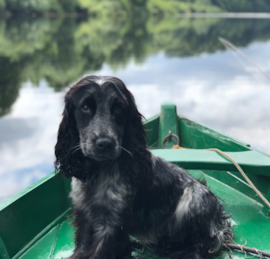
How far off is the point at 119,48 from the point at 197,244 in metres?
31.3

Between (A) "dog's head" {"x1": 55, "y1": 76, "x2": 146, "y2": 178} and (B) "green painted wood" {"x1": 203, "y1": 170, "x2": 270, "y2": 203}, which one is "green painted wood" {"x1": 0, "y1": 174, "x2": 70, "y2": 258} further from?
(B) "green painted wood" {"x1": 203, "y1": 170, "x2": 270, "y2": 203}

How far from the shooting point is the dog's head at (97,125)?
2.17m

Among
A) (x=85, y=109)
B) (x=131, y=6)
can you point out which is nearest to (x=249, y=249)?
(x=85, y=109)

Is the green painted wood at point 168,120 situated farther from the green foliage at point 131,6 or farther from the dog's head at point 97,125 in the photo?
the green foliage at point 131,6

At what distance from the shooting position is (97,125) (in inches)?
85.7

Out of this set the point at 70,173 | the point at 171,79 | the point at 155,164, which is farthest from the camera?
the point at 171,79

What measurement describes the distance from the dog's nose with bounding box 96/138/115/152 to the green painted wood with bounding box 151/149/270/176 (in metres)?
1.20

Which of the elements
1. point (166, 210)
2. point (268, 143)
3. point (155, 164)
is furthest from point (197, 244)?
point (268, 143)

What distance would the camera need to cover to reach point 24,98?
1706cm

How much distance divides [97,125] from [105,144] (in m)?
0.16

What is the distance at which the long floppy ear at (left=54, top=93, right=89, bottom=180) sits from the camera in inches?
96.2

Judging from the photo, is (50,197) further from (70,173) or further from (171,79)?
(171,79)

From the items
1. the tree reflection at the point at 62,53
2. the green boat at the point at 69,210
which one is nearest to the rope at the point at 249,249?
the green boat at the point at 69,210

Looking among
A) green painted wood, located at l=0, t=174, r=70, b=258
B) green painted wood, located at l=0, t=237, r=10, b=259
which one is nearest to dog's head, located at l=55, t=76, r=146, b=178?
green painted wood, located at l=0, t=174, r=70, b=258
